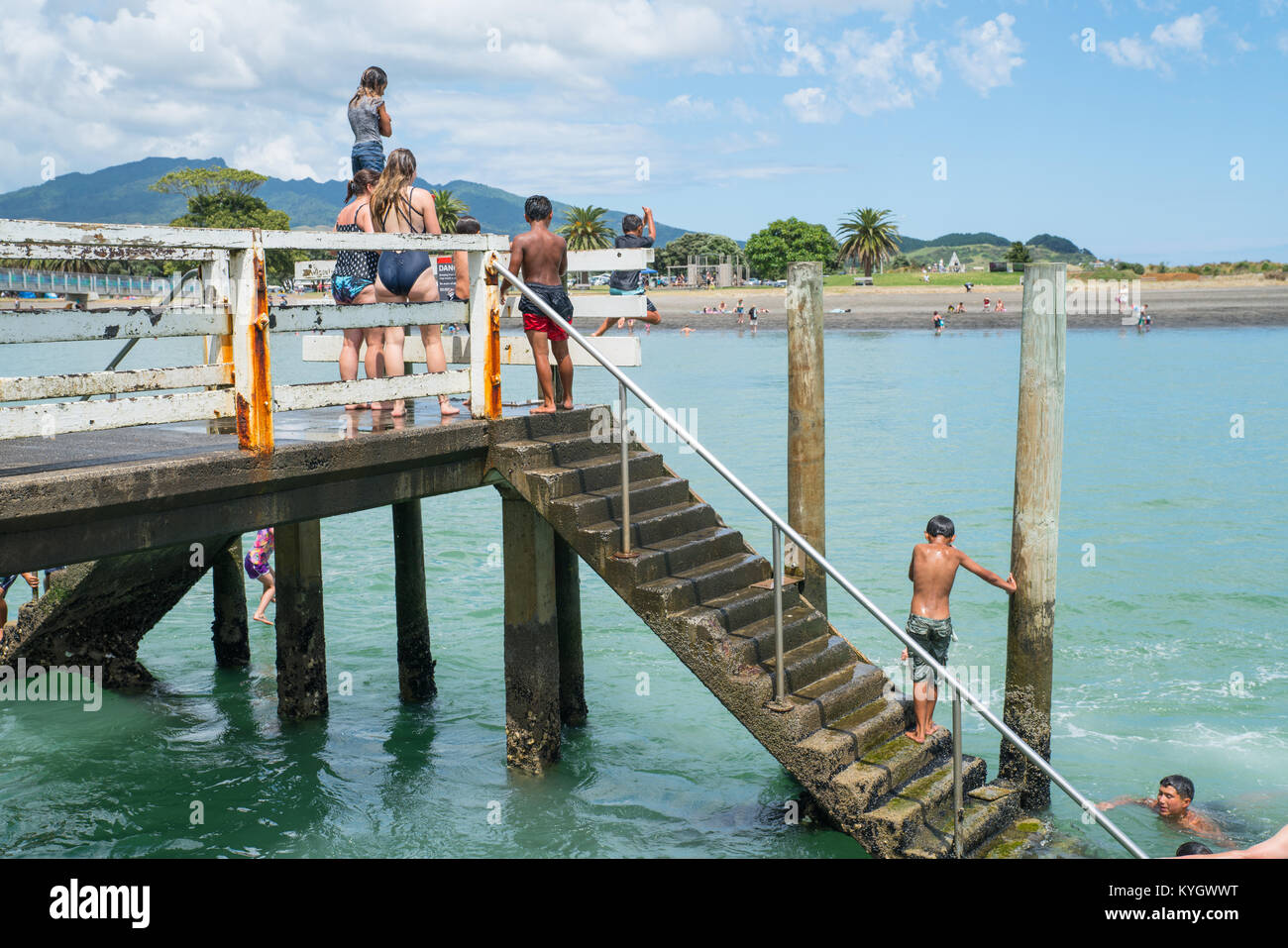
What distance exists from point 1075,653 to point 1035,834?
7.74 metres

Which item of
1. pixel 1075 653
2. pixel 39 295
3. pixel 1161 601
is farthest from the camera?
pixel 1161 601

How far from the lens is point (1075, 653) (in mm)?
14969

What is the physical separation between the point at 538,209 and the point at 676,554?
269 centimetres

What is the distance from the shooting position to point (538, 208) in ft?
28.3

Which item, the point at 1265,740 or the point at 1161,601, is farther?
the point at 1161,601

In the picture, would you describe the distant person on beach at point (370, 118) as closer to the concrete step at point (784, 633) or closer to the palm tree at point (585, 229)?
the concrete step at point (784, 633)

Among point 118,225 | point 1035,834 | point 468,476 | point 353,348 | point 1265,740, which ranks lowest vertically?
point 1265,740

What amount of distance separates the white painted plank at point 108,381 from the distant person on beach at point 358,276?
5.81 feet

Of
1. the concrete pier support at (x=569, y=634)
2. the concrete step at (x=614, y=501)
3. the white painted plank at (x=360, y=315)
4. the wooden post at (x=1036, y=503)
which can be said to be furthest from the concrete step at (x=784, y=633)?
the white painted plank at (x=360, y=315)

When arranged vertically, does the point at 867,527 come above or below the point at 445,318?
below

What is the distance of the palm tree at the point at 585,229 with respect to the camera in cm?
10453

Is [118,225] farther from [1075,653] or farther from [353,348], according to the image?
[1075,653]

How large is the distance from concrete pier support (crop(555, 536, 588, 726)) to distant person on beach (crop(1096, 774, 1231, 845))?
4646 millimetres

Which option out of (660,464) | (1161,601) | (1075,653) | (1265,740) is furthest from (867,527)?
(660,464)
